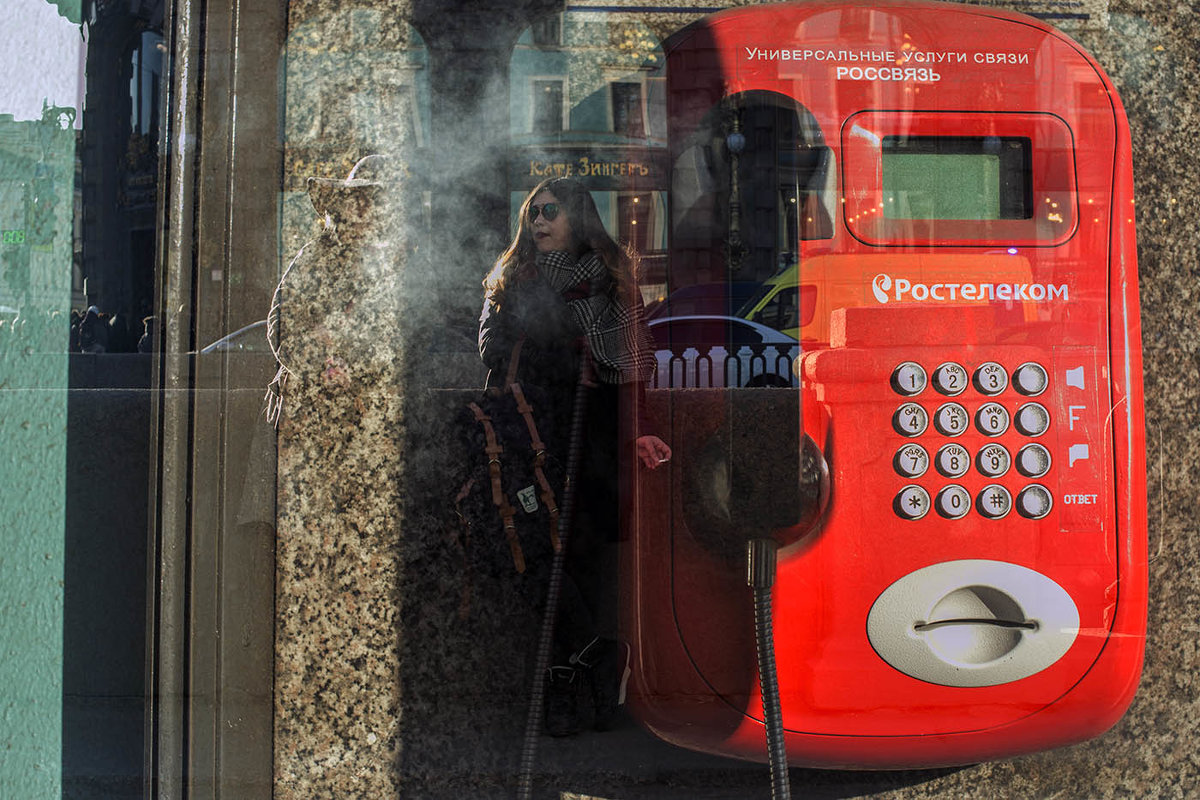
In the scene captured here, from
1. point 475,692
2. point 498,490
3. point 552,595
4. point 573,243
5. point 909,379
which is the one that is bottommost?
point 475,692

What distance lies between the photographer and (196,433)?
1.01 m

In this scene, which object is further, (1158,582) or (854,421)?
(1158,582)

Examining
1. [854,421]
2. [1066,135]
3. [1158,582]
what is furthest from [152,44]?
[1158,582]

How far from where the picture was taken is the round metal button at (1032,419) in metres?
0.83

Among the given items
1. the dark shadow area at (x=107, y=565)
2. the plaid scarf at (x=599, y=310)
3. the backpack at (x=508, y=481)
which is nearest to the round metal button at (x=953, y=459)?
the plaid scarf at (x=599, y=310)

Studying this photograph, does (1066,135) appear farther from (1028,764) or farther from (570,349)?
(1028,764)

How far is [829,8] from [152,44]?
747 millimetres

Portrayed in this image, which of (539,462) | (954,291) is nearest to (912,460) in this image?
(954,291)

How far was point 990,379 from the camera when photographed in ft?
2.72

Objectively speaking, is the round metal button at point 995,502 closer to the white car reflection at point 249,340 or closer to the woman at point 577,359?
the woman at point 577,359

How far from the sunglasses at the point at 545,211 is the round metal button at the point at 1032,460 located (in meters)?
0.53

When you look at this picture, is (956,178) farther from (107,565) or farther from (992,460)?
(107,565)

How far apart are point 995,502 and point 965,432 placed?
0.07 m

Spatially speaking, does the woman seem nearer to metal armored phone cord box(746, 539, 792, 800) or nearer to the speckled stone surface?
the speckled stone surface
